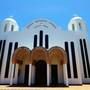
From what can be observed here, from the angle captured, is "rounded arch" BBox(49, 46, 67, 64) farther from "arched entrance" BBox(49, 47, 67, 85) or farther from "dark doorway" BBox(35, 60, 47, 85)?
"dark doorway" BBox(35, 60, 47, 85)

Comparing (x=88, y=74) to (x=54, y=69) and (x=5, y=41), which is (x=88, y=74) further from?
(x=5, y=41)

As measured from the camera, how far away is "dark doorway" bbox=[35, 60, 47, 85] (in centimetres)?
1697

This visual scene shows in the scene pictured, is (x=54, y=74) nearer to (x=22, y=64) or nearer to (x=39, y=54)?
(x=39, y=54)

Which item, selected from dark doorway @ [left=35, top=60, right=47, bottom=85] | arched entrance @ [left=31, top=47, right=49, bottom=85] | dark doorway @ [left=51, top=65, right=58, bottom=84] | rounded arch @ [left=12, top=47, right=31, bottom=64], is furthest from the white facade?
rounded arch @ [left=12, top=47, right=31, bottom=64]

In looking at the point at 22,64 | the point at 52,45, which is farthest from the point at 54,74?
the point at 22,64

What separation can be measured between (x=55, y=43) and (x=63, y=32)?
2.31 meters

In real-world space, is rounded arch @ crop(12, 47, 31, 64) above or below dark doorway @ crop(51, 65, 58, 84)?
above

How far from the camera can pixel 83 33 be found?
2139 cm

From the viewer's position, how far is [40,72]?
17.4 metres

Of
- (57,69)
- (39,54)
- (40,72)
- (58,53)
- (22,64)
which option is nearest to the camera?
(58,53)

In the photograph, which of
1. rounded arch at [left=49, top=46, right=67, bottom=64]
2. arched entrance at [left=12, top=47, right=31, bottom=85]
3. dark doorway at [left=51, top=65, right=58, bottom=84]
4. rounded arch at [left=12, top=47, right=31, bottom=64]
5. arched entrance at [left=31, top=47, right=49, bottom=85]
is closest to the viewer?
rounded arch at [left=49, top=46, right=67, bottom=64]

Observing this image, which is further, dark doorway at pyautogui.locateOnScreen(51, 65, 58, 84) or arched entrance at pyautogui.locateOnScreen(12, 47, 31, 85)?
dark doorway at pyautogui.locateOnScreen(51, 65, 58, 84)

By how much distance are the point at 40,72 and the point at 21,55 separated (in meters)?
3.23

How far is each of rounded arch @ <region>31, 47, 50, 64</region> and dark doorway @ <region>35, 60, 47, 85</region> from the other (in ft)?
2.80
